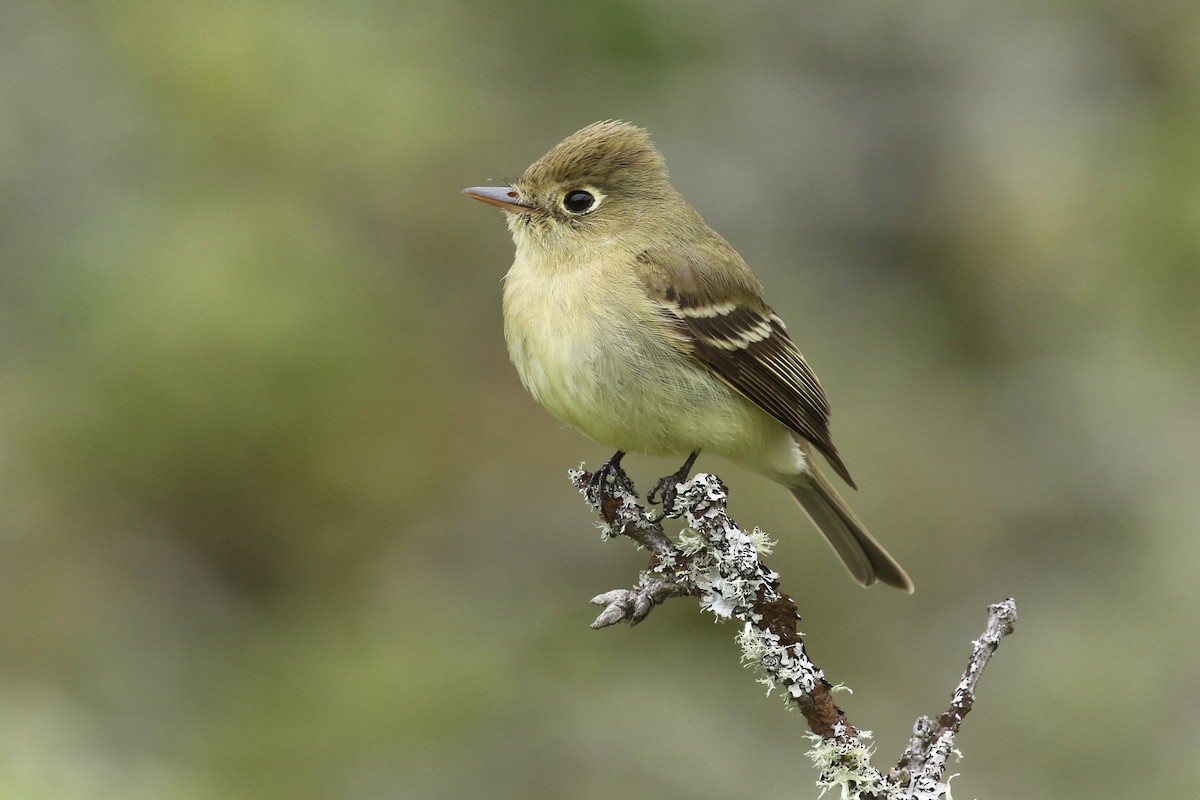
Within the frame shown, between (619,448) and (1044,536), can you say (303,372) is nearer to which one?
(619,448)

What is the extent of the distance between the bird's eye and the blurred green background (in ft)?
6.70

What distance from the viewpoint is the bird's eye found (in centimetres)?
429

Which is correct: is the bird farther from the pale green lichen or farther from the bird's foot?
the pale green lichen

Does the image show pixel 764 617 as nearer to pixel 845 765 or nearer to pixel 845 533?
pixel 845 765

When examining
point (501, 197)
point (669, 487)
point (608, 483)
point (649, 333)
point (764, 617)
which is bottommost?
point (764, 617)

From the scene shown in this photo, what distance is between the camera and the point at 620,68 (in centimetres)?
750

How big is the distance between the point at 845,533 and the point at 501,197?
5.14 feet

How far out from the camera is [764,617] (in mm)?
2701

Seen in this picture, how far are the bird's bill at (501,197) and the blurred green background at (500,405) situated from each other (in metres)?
1.95

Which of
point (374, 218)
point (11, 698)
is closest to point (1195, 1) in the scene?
point (374, 218)

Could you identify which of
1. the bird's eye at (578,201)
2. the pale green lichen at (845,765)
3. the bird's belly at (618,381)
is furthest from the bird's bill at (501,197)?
the pale green lichen at (845,765)

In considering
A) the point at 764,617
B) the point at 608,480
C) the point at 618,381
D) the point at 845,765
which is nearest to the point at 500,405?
the point at 618,381

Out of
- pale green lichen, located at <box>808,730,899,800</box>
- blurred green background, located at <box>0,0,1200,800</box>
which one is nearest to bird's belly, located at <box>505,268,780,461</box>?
pale green lichen, located at <box>808,730,899,800</box>

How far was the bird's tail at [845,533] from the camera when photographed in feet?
14.3
